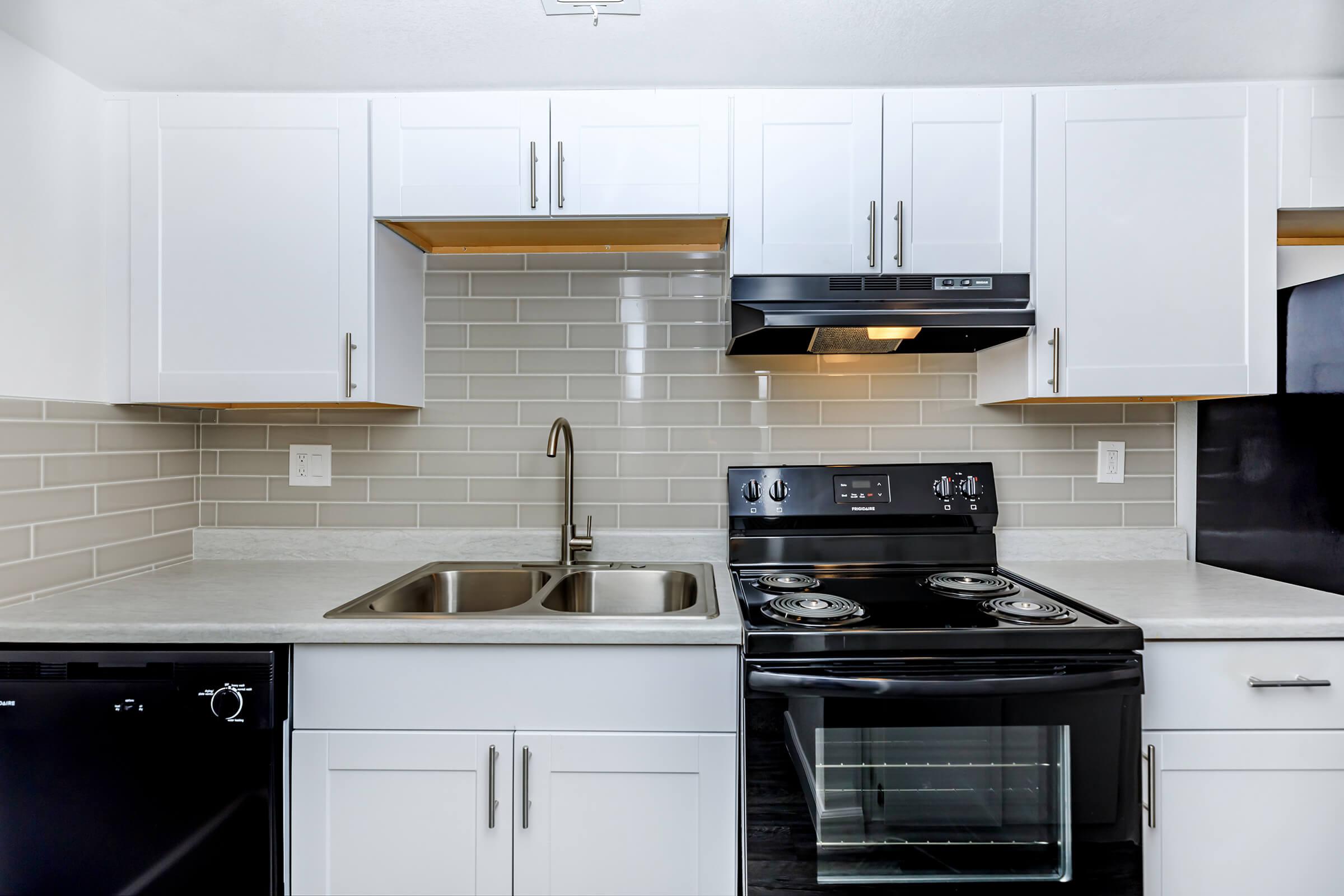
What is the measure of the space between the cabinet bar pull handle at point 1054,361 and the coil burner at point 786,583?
748mm

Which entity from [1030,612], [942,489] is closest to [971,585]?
[1030,612]

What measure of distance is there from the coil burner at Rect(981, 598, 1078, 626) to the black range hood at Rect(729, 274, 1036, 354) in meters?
0.63

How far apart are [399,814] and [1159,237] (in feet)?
6.97

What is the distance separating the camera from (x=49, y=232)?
5.32 feet

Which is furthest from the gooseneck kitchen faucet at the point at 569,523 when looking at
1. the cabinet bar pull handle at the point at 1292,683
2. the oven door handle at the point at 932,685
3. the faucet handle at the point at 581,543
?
the cabinet bar pull handle at the point at 1292,683

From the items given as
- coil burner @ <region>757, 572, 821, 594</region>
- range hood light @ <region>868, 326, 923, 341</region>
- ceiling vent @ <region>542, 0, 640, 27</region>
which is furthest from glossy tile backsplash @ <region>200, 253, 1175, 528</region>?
ceiling vent @ <region>542, 0, 640, 27</region>

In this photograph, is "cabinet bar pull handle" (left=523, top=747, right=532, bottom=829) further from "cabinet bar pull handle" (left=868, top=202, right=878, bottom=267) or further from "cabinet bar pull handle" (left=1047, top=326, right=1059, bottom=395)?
"cabinet bar pull handle" (left=1047, top=326, right=1059, bottom=395)

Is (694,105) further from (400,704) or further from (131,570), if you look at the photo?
(131,570)

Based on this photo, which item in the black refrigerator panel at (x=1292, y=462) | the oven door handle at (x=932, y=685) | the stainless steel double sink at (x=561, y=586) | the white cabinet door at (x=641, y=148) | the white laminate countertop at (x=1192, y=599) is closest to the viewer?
the oven door handle at (x=932, y=685)

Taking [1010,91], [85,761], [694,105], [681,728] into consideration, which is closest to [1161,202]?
[1010,91]

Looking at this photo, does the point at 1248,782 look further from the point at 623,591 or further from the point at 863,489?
the point at 623,591

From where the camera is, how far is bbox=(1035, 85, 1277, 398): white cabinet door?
5.66 ft

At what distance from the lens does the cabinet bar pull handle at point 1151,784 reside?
4.68ft

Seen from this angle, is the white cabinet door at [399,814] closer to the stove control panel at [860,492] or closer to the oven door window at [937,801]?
the oven door window at [937,801]
